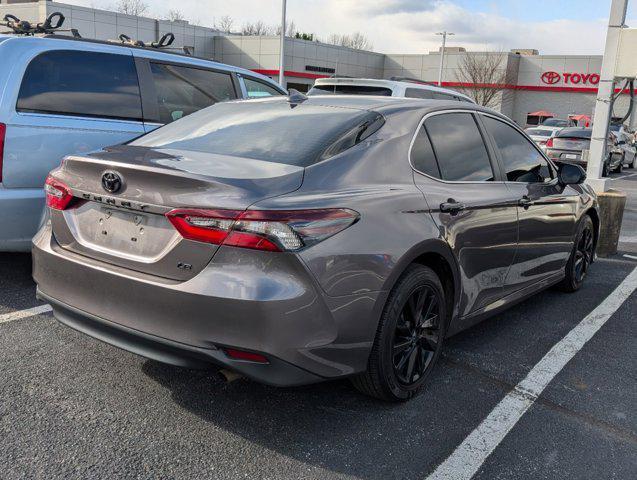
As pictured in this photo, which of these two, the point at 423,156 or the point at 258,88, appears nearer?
the point at 423,156

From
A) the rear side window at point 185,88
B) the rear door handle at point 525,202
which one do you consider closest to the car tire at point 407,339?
the rear door handle at point 525,202

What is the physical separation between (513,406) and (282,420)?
127 centimetres

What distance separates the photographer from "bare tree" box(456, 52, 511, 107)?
49156 millimetres

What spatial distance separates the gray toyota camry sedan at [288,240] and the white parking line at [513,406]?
45cm

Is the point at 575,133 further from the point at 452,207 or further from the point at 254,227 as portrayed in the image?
the point at 254,227

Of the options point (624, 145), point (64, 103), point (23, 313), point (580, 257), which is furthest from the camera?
point (624, 145)

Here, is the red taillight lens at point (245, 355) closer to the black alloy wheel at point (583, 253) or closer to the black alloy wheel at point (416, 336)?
the black alloy wheel at point (416, 336)

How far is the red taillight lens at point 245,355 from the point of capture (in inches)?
102

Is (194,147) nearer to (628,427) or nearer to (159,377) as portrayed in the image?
(159,377)

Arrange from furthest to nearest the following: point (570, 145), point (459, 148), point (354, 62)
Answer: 1. point (354, 62)
2. point (570, 145)
3. point (459, 148)

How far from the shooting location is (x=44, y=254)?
124 inches

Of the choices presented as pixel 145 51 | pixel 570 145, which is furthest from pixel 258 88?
pixel 570 145

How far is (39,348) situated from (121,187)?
5.01 feet

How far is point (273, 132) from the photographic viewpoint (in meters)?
3.34
